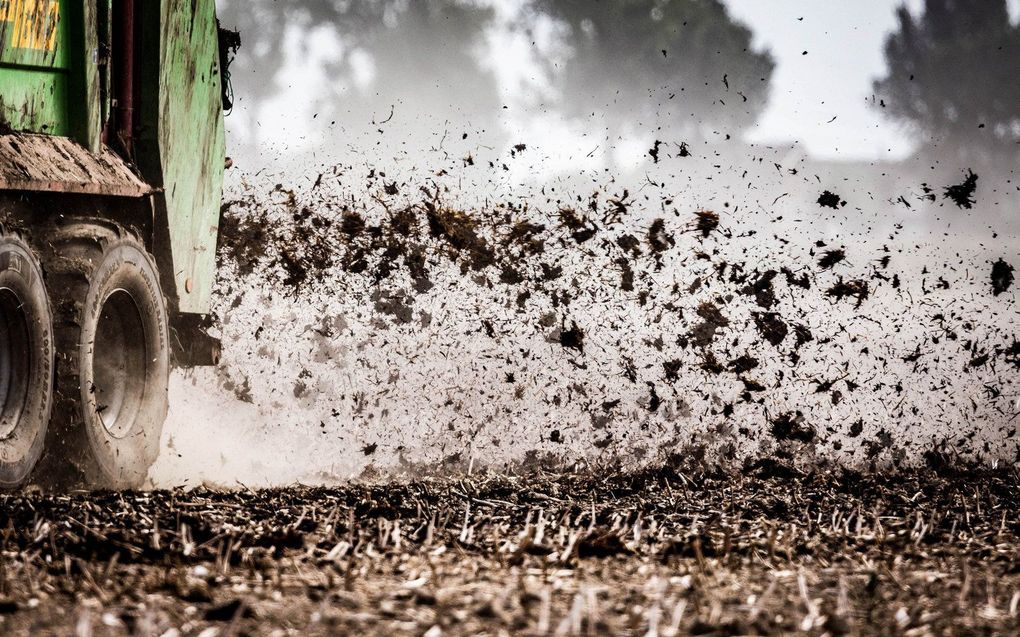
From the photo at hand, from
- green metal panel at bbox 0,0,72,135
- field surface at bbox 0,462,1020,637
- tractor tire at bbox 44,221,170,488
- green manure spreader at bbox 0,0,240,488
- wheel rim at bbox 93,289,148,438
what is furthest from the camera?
wheel rim at bbox 93,289,148,438

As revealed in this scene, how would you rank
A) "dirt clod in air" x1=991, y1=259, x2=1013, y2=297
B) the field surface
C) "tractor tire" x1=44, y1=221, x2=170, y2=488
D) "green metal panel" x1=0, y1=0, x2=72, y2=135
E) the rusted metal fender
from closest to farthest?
the field surface, the rusted metal fender, "green metal panel" x1=0, y1=0, x2=72, y2=135, "tractor tire" x1=44, y1=221, x2=170, y2=488, "dirt clod in air" x1=991, y1=259, x2=1013, y2=297

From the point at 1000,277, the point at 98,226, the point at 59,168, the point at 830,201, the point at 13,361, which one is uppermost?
the point at 830,201

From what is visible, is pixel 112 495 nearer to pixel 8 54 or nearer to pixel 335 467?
pixel 8 54

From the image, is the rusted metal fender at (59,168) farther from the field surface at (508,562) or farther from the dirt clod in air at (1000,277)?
the dirt clod in air at (1000,277)

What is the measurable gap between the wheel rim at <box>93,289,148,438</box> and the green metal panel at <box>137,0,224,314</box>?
49cm

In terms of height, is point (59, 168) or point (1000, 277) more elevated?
point (1000, 277)

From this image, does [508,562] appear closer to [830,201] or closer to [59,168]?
[59,168]

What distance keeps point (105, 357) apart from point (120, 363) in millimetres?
69

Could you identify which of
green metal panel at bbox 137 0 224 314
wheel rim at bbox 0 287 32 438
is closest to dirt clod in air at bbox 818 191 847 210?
green metal panel at bbox 137 0 224 314

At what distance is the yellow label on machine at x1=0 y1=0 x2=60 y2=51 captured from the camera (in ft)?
10.9

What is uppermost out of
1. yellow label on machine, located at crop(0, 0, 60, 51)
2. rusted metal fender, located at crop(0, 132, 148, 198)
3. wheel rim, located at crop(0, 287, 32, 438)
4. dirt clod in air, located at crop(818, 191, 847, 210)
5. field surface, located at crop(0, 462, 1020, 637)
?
dirt clod in air, located at crop(818, 191, 847, 210)

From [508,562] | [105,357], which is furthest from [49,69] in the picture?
[508,562]

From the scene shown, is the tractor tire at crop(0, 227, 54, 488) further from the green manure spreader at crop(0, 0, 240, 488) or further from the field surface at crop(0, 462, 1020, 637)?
the field surface at crop(0, 462, 1020, 637)

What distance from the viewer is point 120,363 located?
4445 mm
